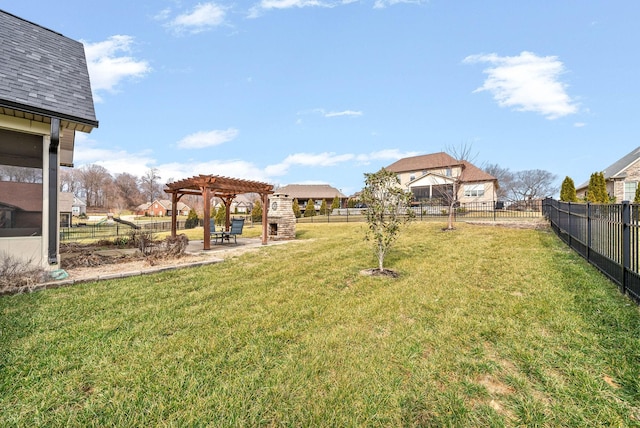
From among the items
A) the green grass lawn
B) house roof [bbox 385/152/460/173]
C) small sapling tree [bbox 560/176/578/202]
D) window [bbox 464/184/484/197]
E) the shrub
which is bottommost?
the green grass lawn

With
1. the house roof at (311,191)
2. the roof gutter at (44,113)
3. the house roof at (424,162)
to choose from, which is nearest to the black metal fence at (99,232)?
the roof gutter at (44,113)

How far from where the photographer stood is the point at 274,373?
2496 millimetres

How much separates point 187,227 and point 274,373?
30629mm

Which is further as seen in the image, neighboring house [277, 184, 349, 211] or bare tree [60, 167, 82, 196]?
bare tree [60, 167, 82, 196]

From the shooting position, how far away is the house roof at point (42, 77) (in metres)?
5.55

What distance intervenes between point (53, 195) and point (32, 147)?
116 centimetres

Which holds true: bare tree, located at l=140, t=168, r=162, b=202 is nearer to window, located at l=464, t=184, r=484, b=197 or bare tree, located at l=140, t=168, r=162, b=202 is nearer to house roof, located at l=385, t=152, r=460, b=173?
house roof, located at l=385, t=152, r=460, b=173

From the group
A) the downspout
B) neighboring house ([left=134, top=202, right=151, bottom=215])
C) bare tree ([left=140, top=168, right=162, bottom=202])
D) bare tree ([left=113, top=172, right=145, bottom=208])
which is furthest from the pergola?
bare tree ([left=113, top=172, right=145, bottom=208])

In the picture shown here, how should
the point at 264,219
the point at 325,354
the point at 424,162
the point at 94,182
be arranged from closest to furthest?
the point at 325,354 → the point at 264,219 → the point at 424,162 → the point at 94,182

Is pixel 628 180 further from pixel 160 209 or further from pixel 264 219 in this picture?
pixel 160 209

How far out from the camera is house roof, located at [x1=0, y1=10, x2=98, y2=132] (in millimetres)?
5547

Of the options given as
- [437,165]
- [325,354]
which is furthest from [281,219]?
[437,165]

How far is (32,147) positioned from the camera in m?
6.03

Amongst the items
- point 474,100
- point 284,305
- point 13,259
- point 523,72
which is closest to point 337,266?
point 284,305
